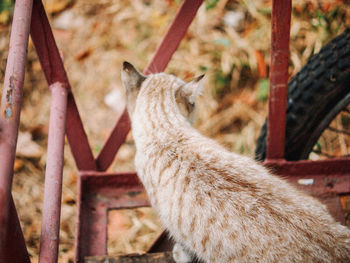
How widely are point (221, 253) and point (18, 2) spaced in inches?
41.0

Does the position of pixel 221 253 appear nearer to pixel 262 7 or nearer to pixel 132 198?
pixel 132 198

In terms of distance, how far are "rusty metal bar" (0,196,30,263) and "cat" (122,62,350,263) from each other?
52 cm

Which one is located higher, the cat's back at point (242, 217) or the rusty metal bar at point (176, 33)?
the rusty metal bar at point (176, 33)

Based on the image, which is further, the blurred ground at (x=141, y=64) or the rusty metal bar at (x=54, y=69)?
the blurred ground at (x=141, y=64)

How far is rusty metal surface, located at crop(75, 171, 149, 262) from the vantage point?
5.16 ft

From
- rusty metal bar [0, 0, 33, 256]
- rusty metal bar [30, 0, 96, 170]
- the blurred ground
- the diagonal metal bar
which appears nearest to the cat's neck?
the diagonal metal bar

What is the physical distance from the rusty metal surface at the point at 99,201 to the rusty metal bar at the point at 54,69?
0.10 metres

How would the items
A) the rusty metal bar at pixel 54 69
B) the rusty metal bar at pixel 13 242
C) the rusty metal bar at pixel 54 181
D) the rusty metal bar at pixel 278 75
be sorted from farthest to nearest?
the rusty metal bar at pixel 278 75 → the rusty metal bar at pixel 54 69 → the rusty metal bar at pixel 54 181 → the rusty metal bar at pixel 13 242

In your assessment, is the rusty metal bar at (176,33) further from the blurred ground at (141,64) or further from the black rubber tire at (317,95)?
the blurred ground at (141,64)

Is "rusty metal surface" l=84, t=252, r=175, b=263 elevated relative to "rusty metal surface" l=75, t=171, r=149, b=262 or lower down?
lower down

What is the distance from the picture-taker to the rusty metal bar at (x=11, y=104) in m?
0.77

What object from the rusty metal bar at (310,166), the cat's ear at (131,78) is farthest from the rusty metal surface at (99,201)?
the rusty metal bar at (310,166)

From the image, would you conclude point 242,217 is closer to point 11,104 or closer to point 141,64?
point 11,104

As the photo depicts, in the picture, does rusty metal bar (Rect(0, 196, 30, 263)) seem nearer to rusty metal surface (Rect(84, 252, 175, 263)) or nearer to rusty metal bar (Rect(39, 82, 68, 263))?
rusty metal bar (Rect(39, 82, 68, 263))
